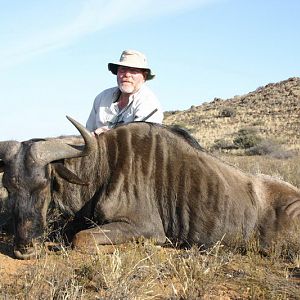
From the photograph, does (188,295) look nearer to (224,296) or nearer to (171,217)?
(224,296)

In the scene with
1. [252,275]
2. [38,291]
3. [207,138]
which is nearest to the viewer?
[38,291]

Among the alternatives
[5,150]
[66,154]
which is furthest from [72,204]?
[5,150]

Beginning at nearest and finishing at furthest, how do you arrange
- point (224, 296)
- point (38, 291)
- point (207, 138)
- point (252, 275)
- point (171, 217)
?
1. point (38, 291)
2. point (224, 296)
3. point (252, 275)
4. point (171, 217)
5. point (207, 138)

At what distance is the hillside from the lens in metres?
32.3

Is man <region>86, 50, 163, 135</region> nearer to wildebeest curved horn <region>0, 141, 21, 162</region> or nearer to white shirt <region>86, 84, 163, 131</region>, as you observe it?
white shirt <region>86, 84, 163, 131</region>

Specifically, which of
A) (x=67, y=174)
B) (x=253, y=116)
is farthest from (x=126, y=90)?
(x=253, y=116)

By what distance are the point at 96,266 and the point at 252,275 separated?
1196 millimetres

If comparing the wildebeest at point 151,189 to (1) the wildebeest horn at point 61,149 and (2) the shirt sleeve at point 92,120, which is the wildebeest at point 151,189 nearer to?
(1) the wildebeest horn at point 61,149

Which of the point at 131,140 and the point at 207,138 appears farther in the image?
the point at 207,138

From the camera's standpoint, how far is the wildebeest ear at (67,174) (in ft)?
17.4

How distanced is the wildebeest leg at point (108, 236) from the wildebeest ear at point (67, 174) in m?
0.51

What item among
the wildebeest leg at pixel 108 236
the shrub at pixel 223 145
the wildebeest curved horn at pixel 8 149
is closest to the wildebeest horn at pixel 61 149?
the wildebeest curved horn at pixel 8 149

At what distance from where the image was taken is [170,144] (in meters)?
5.79

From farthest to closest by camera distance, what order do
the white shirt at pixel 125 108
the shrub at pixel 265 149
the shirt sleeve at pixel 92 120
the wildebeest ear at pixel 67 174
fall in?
1. the shrub at pixel 265 149
2. the shirt sleeve at pixel 92 120
3. the white shirt at pixel 125 108
4. the wildebeest ear at pixel 67 174
